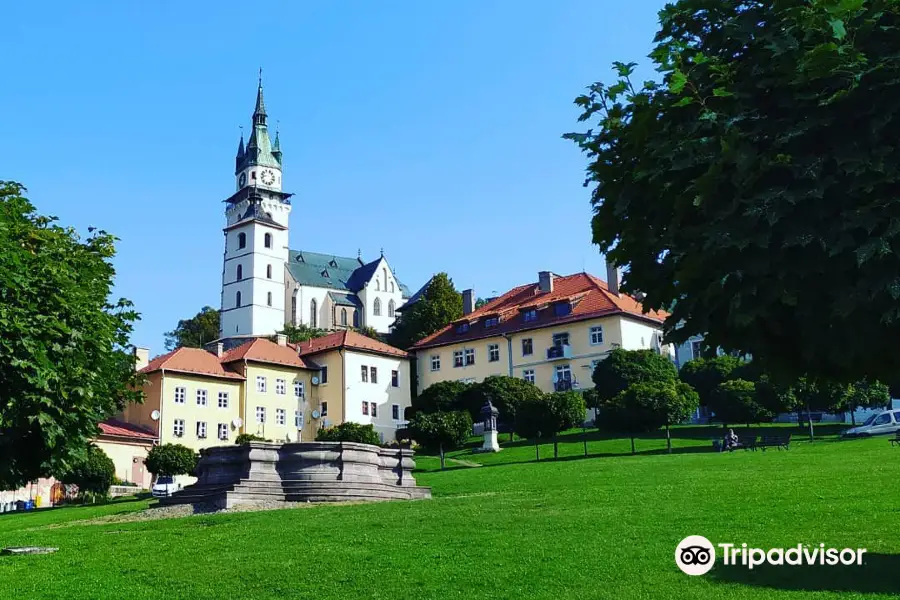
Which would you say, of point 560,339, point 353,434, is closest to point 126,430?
point 353,434

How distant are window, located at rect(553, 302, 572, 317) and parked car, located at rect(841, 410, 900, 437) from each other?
2827 cm

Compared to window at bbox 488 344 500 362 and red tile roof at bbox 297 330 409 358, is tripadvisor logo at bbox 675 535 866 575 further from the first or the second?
red tile roof at bbox 297 330 409 358

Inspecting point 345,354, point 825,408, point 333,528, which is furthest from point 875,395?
point 333,528

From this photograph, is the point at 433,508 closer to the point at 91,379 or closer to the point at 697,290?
the point at 91,379

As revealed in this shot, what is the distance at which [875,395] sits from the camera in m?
52.8

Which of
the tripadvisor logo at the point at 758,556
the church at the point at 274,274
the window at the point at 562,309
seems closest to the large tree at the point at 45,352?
the tripadvisor logo at the point at 758,556

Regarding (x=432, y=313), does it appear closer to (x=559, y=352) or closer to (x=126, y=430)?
(x=559, y=352)

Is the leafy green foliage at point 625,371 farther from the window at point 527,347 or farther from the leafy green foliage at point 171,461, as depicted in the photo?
the leafy green foliage at point 171,461

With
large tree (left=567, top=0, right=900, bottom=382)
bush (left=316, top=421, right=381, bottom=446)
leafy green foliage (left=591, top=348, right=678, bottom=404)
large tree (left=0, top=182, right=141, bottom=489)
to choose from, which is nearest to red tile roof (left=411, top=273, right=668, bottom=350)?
leafy green foliage (left=591, top=348, right=678, bottom=404)

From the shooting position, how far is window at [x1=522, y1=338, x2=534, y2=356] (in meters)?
71.9

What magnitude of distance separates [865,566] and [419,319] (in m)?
88.5

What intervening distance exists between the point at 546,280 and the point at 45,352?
197 ft

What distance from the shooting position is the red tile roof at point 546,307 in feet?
227

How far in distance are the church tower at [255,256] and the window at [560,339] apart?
65.8 meters
